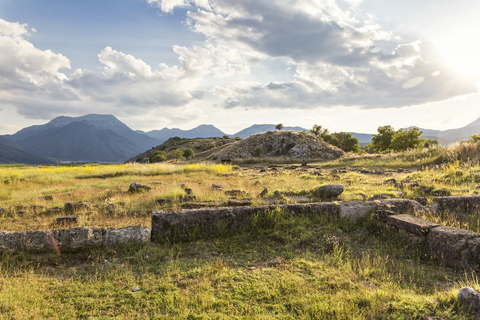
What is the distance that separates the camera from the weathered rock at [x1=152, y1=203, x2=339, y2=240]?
5039mm

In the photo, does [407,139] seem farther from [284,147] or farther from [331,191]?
[331,191]

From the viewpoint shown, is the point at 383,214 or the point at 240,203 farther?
the point at 240,203

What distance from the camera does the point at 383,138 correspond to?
180ft

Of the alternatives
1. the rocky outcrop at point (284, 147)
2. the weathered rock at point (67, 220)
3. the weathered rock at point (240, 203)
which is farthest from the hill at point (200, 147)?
the weathered rock at point (67, 220)

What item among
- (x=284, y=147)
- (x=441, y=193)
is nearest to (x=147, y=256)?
(x=441, y=193)

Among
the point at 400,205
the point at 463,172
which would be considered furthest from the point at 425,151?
the point at 400,205

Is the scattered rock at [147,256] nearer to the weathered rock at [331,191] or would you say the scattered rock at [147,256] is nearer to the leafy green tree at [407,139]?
the weathered rock at [331,191]

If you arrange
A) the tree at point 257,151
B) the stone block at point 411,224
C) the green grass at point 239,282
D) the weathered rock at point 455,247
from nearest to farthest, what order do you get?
the green grass at point 239,282, the weathered rock at point 455,247, the stone block at point 411,224, the tree at point 257,151

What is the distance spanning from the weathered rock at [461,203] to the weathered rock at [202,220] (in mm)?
4924

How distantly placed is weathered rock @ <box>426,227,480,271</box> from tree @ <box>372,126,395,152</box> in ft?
190

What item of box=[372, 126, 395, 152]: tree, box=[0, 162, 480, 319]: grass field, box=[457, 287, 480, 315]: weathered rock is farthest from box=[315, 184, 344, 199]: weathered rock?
box=[372, 126, 395, 152]: tree

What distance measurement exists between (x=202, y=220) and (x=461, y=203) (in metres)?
6.92

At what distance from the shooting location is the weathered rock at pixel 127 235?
462cm

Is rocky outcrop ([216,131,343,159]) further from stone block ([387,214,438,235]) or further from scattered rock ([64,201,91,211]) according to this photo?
stone block ([387,214,438,235])
